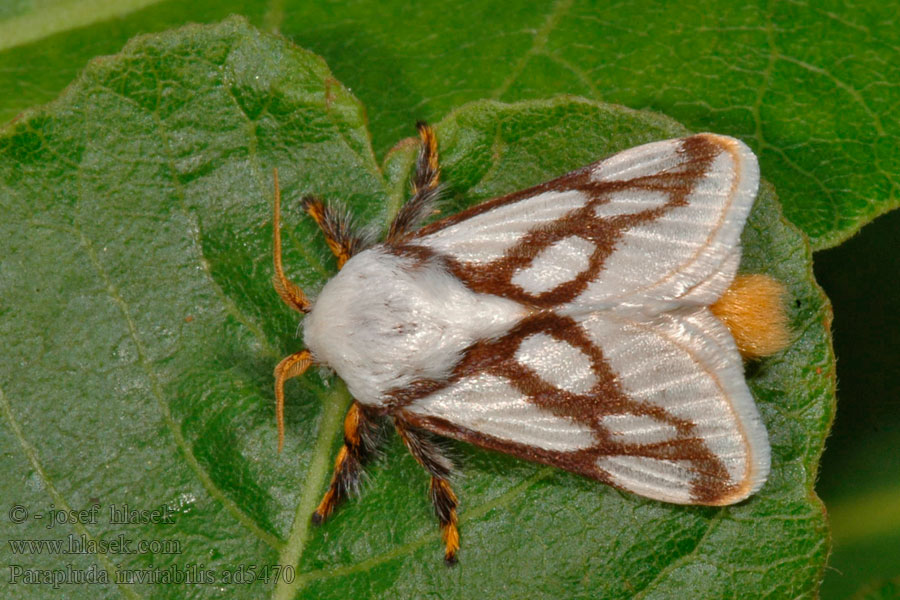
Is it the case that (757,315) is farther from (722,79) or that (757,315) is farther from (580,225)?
(722,79)

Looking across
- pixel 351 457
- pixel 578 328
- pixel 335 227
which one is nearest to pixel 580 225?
pixel 578 328

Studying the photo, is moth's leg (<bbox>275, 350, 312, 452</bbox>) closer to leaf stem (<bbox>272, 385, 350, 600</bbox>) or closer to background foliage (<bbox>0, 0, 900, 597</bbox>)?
leaf stem (<bbox>272, 385, 350, 600</bbox>)

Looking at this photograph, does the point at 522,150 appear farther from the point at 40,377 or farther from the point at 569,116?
the point at 40,377

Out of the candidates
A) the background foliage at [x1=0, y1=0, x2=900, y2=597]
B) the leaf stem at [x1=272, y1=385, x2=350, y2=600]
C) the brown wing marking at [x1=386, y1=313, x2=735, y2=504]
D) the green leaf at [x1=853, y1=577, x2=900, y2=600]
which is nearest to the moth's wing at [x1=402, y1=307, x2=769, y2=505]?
the brown wing marking at [x1=386, y1=313, x2=735, y2=504]

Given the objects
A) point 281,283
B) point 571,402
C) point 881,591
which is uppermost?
point 281,283

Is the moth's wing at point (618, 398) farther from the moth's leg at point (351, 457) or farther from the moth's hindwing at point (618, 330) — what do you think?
the moth's leg at point (351, 457)

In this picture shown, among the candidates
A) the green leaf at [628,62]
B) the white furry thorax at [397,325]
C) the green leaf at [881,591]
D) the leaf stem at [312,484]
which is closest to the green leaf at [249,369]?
the leaf stem at [312,484]
